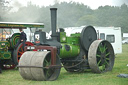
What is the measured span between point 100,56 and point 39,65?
2.75m

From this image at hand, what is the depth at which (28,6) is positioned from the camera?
29266 mm

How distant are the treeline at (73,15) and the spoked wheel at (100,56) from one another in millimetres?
16788

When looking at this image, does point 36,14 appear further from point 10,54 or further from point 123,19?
point 10,54

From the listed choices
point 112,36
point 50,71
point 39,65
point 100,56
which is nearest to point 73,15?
point 112,36

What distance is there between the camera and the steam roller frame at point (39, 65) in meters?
7.49

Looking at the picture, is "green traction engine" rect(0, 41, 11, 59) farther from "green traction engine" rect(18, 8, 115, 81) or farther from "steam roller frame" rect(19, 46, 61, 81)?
"steam roller frame" rect(19, 46, 61, 81)

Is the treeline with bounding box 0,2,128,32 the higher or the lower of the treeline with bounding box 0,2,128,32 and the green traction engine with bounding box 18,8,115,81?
the higher

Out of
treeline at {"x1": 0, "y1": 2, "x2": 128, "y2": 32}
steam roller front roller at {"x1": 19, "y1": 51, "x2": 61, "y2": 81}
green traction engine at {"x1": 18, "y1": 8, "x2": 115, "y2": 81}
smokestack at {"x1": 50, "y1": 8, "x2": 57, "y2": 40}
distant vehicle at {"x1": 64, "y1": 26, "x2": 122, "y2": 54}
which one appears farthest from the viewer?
treeline at {"x1": 0, "y1": 2, "x2": 128, "y2": 32}

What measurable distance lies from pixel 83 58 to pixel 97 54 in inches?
19.2

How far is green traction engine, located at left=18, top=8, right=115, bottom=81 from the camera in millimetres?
7629

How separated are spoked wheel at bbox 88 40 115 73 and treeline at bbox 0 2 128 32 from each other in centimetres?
1679

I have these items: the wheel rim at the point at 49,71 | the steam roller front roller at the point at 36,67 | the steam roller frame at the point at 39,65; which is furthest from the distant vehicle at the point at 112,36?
the steam roller front roller at the point at 36,67

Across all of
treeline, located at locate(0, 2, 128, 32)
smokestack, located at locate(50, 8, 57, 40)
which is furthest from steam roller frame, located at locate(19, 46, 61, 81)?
treeline, located at locate(0, 2, 128, 32)

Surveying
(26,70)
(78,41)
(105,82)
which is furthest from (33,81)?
(78,41)
